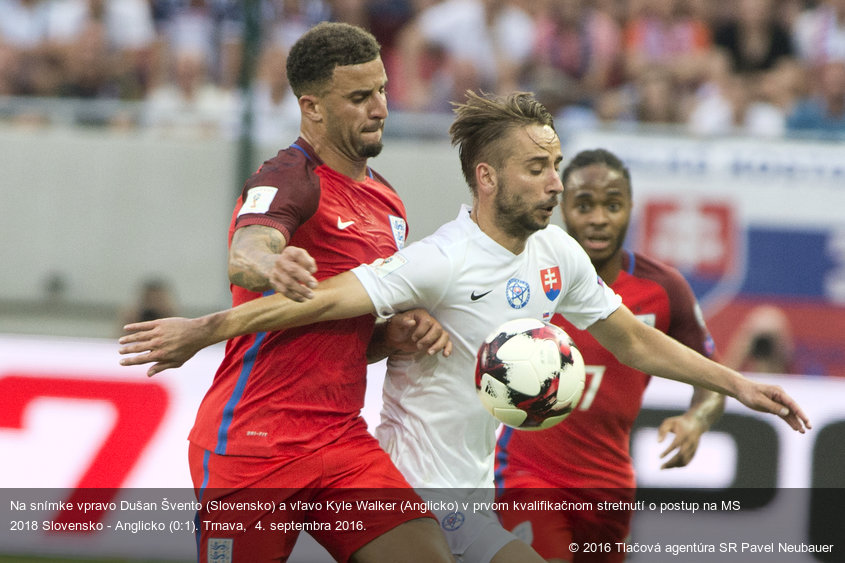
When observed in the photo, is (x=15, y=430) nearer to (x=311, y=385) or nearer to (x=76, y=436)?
(x=76, y=436)

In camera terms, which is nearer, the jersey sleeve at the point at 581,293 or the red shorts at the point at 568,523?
the jersey sleeve at the point at 581,293

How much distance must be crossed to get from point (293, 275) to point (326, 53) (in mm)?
1157

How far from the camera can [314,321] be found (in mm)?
4023

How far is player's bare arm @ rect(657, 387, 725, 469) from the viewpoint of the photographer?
526cm

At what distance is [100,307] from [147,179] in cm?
115

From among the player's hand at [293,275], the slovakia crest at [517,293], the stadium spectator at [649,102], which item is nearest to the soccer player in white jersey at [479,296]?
the slovakia crest at [517,293]

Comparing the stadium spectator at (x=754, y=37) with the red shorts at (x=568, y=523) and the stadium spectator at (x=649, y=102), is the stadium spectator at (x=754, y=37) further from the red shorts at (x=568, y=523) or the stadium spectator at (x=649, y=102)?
the red shorts at (x=568, y=523)

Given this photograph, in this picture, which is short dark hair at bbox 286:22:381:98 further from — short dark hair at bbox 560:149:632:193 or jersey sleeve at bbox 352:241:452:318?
short dark hair at bbox 560:149:632:193

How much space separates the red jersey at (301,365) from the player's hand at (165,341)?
354 mm

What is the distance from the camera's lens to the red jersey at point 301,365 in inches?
163

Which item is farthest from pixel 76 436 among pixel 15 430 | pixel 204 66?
pixel 204 66

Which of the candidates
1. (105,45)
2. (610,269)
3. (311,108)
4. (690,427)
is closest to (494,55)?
(105,45)

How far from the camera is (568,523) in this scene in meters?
5.31

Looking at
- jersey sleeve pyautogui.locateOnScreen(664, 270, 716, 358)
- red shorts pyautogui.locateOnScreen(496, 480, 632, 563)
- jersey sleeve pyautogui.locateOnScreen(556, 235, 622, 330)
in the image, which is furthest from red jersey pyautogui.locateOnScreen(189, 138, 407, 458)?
jersey sleeve pyautogui.locateOnScreen(664, 270, 716, 358)
